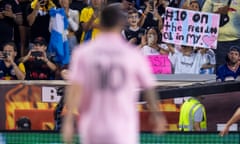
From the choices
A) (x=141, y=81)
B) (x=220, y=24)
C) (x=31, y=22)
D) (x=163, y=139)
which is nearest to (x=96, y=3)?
(x=31, y=22)

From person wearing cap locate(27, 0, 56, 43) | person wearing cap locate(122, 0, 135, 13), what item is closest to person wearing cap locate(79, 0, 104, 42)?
person wearing cap locate(122, 0, 135, 13)

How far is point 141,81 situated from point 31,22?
699 centimetres

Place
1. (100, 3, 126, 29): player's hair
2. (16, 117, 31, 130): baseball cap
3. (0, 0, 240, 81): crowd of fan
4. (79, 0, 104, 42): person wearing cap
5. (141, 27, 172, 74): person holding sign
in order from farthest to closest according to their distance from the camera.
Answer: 1. (79, 0, 104, 42): person wearing cap
2. (141, 27, 172, 74): person holding sign
3. (0, 0, 240, 81): crowd of fan
4. (16, 117, 31, 130): baseball cap
5. (100, 3, 126, 29): player's hair

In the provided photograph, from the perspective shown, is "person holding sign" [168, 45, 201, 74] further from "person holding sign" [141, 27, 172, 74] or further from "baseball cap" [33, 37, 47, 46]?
"baseball cap" [33, 37, 47, 46]

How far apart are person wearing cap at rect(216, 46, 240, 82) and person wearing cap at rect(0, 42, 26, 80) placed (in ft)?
9.84

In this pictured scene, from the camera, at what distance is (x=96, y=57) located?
6816 millimetres

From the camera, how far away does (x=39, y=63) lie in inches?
525

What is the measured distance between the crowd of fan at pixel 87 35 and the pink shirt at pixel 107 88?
21.0 feet

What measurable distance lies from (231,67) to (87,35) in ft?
7.43

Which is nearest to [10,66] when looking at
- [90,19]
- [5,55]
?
[5,55]

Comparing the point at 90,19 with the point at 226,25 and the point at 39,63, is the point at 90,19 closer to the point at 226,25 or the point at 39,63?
the point at 39,63

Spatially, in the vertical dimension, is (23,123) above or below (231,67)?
below

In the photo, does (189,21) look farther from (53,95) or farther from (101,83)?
(101,83)

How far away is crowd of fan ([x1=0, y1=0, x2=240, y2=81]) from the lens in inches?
525
